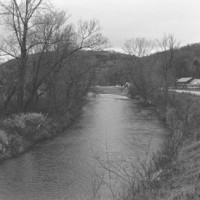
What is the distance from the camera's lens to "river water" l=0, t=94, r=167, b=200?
10984 mm

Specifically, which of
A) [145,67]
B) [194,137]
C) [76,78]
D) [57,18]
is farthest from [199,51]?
[194,137]

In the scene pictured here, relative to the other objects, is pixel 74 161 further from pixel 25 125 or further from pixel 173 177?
pixel 173 177

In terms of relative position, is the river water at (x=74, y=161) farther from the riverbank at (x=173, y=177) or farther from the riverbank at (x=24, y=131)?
the riverbank at (x=173, y=177)

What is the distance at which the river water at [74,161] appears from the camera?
36.0ft

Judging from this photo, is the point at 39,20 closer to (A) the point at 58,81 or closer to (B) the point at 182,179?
(A) the point at 58,81

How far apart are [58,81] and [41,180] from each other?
2130 cm

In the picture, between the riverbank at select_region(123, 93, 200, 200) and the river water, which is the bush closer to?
the river water

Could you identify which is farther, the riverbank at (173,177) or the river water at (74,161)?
the river water at (74,161)

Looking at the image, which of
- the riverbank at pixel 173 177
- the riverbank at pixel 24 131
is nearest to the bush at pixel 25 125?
the riverbank at pixel 24 131

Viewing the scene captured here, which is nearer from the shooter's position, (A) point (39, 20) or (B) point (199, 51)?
(A) point (39, 20)

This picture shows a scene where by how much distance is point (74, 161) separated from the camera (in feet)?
48.7

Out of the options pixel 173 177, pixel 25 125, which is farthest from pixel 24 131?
pixel 173 177

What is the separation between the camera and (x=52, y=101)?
30.2m

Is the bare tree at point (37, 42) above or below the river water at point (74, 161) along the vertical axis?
above
